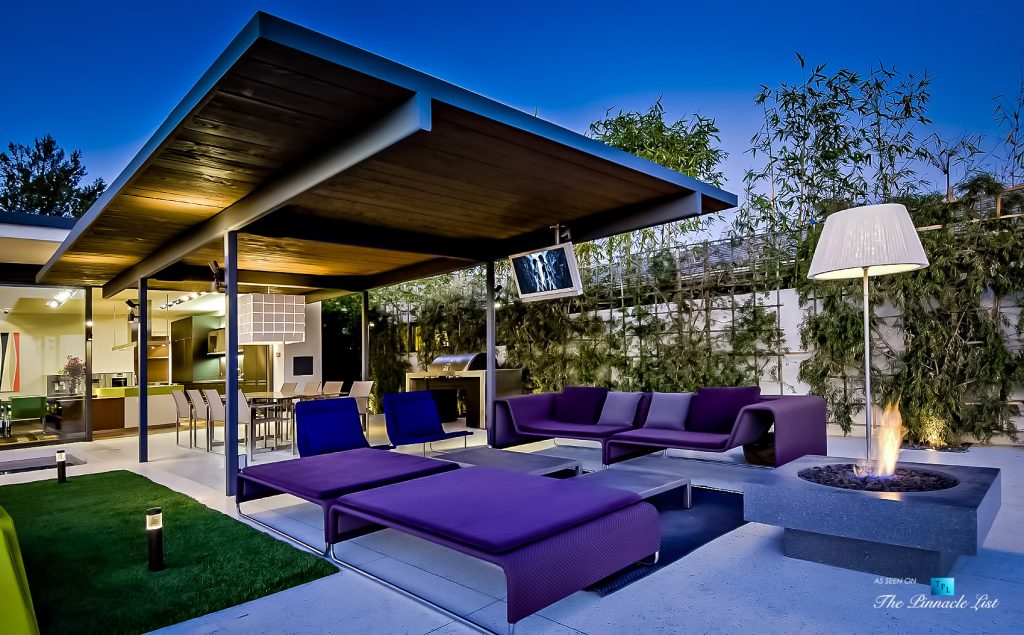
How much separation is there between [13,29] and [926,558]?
1591 inches

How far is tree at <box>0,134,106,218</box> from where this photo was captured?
24547 mm

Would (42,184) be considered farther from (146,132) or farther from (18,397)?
(18,397)

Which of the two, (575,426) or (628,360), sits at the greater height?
(628,360)

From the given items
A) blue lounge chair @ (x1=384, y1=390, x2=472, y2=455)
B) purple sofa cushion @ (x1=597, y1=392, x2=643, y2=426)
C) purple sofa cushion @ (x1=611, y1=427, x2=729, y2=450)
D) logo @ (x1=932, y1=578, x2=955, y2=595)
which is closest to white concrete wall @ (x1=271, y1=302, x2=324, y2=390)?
blue lounge chair @ (x1=384, y1=390, x2=472, y2=455)

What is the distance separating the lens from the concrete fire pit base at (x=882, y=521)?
307 centimetres

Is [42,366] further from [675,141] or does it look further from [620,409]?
[675,141]

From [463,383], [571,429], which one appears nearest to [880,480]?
[571,429]

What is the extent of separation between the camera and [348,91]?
3.39 meters

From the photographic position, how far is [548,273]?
7.16 metres

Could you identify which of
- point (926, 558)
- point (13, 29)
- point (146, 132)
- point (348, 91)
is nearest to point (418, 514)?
point (348, 91)

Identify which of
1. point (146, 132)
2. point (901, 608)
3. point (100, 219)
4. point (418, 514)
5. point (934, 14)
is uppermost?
point (146, 132)

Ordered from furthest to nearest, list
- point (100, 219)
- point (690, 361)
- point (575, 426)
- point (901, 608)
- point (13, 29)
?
point (13, 29), point (690, 361), point (575, 426), point (100, 219), point (901, 608)

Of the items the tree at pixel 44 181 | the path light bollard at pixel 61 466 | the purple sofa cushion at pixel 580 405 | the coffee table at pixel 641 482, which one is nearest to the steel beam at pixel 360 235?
the purple sofa cushion at pixel 580 405

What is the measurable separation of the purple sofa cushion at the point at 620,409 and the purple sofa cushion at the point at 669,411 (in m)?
0.21
